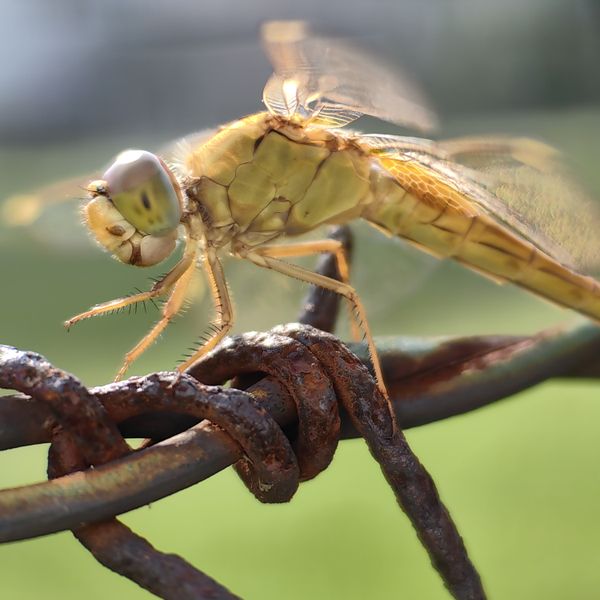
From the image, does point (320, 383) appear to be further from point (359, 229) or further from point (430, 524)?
point (359, 229)

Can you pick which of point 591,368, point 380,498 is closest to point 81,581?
point 380,498

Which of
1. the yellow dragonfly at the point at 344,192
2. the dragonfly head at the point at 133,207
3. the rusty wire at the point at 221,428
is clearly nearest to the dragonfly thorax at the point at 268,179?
the yellow dragonfly at the point at 344,192

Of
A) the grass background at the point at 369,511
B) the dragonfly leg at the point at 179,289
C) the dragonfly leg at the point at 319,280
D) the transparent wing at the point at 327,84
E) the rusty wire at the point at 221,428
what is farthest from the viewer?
the grass background at the point at 369,511

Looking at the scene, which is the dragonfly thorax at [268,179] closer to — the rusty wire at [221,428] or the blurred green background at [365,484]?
the blurred green background at [365,484]

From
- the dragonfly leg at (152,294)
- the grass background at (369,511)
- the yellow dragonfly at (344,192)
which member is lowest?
the grass background at (369,511)

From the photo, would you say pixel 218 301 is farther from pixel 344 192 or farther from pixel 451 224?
pixel 451 224

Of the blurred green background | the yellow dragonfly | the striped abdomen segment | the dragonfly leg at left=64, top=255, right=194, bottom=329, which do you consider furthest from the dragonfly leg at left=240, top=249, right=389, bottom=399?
the blurred green background

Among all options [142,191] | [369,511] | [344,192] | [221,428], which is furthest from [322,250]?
[369,511]
